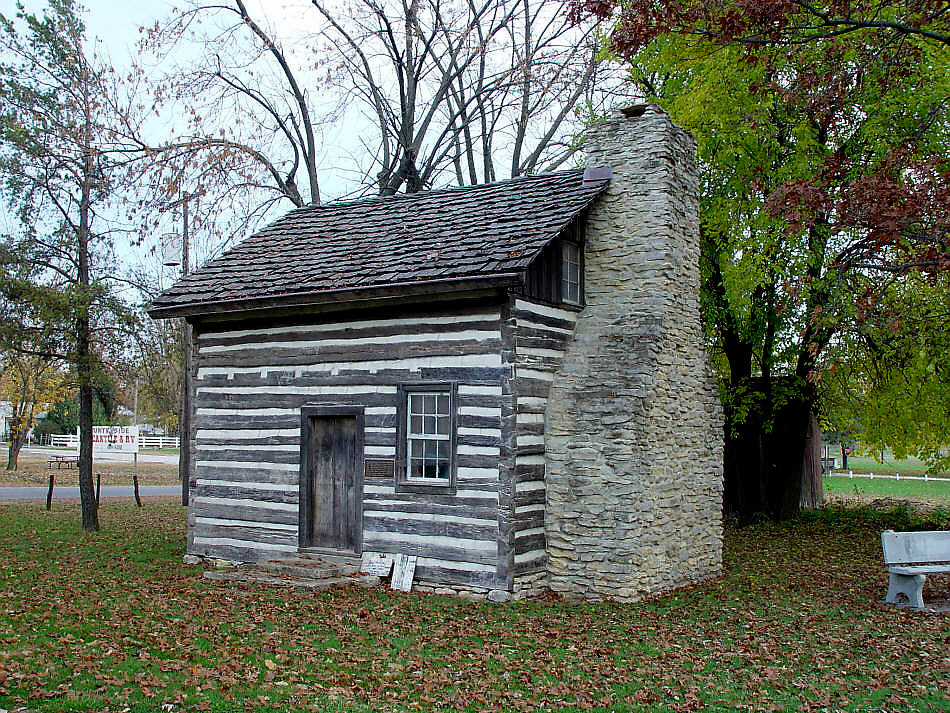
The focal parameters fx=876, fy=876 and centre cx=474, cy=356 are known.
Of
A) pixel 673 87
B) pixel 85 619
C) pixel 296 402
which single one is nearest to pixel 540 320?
pixel 296 402

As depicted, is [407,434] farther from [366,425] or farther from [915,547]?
[915,547]

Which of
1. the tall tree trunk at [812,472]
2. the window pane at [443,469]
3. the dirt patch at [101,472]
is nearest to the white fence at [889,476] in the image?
the tall tree trunk at [812,472]

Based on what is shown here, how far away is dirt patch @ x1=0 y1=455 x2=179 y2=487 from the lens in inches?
1173

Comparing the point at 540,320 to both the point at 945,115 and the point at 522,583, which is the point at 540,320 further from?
the point at 945,115

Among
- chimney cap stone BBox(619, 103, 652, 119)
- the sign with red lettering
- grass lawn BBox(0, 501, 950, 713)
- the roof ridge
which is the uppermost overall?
chimney cap stone BBox(619, 103, 652, 119)

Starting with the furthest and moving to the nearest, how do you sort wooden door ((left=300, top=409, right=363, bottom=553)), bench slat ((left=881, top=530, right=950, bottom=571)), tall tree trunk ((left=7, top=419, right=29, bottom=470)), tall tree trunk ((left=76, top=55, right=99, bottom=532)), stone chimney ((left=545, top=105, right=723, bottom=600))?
1. tall tree trunk ((left=7, top=419, right=29, bottom=470))
2. tall tree trunk ((left=76, top=55, right=99, bottom=532))
3. wooden door ((left=300, top=409, right=363, bottom=553))
4. stone chimney ((left=545, top=105, right=723, bottom=600))
5. bench slat ((left=881, top=530, right=950, bottom=571))

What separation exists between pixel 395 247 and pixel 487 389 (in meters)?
3.02

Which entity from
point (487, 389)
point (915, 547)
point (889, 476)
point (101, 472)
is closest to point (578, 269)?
point (487, 389)

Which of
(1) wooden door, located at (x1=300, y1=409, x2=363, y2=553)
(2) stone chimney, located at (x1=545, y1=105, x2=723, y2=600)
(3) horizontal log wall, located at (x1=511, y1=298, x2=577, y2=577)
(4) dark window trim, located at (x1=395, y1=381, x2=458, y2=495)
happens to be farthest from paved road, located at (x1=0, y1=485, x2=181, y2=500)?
(2) stone chimney, located at (x1=545, y1=105, x2=723, y2=600)

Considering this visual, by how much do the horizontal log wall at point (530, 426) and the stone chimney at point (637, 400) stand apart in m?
0.16

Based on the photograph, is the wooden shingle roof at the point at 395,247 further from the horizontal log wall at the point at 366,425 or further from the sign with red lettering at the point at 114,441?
the sign with red lettering at the point at 114,441

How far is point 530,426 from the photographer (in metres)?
11.4

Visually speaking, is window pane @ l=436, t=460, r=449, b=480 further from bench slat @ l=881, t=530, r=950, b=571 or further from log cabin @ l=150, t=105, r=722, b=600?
bench slat @ l=881, t=530, r=950, b=571

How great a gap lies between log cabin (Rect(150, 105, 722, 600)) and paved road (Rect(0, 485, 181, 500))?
1326 cm
